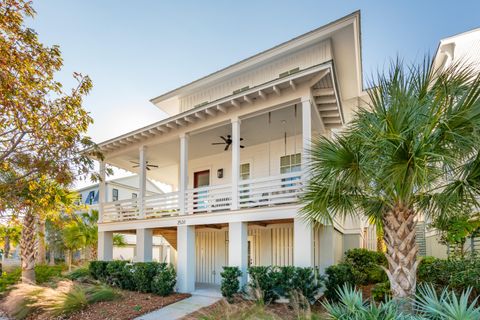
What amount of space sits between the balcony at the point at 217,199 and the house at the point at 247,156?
0.05 m

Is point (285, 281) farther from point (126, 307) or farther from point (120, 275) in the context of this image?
point (120, 275)

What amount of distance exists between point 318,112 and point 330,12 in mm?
4814

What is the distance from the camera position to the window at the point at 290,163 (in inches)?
548

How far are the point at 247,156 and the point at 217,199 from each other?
2694mm

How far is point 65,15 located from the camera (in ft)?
33.9

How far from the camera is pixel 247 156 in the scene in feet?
51.0

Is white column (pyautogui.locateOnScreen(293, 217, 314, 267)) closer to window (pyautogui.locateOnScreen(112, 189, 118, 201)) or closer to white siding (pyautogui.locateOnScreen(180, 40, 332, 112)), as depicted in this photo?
white siding (pyautogui.locateOnScreen(180, 40, 332, 112))

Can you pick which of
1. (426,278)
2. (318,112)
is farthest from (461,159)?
(318,112)

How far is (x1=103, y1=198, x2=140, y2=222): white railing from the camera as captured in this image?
15.1m

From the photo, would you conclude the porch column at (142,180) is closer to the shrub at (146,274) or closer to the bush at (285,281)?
the shrub at (146,274)

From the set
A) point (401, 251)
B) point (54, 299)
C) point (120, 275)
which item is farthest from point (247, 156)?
point (401, 251)

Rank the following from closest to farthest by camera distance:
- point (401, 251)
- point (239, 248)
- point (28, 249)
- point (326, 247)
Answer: point (401, 251) < point (239, 248) < point (326, 247) < point (28, 249)

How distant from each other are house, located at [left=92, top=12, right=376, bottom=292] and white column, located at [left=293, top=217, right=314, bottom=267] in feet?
0.09

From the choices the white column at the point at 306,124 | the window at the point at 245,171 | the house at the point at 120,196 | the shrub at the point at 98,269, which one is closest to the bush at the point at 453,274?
the white column at the point at 306,124
